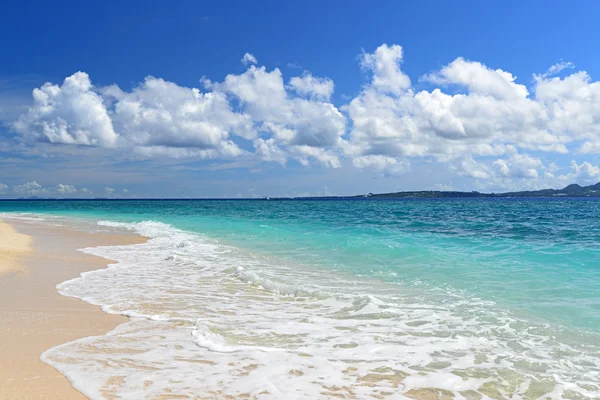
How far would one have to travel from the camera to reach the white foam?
4.87 meters

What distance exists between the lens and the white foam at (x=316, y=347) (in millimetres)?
4871

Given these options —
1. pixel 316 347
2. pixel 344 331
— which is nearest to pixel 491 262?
pixel 344 331

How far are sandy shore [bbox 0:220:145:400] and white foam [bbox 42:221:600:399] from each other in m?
0.25

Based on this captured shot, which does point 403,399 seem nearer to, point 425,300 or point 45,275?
point 425,300

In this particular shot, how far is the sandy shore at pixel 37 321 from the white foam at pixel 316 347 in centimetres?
25

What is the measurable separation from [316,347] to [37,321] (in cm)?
437

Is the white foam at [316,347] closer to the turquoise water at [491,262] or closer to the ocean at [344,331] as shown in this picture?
the ocean at [344,331]

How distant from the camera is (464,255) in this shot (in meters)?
16.6

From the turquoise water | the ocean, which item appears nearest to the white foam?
the ocean

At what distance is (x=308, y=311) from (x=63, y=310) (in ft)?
14.2

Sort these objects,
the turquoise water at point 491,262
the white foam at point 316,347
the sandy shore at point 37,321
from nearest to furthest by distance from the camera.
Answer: the sandy shore at point 37,321 → the white foam at point 316,347 → the turquoise water at point 491,262

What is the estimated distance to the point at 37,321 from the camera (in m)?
7.02

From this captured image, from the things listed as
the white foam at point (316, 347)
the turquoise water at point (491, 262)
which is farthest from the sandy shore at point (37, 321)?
the turquoise water at point (491, 262)

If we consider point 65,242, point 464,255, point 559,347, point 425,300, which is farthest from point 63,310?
point 65,242
